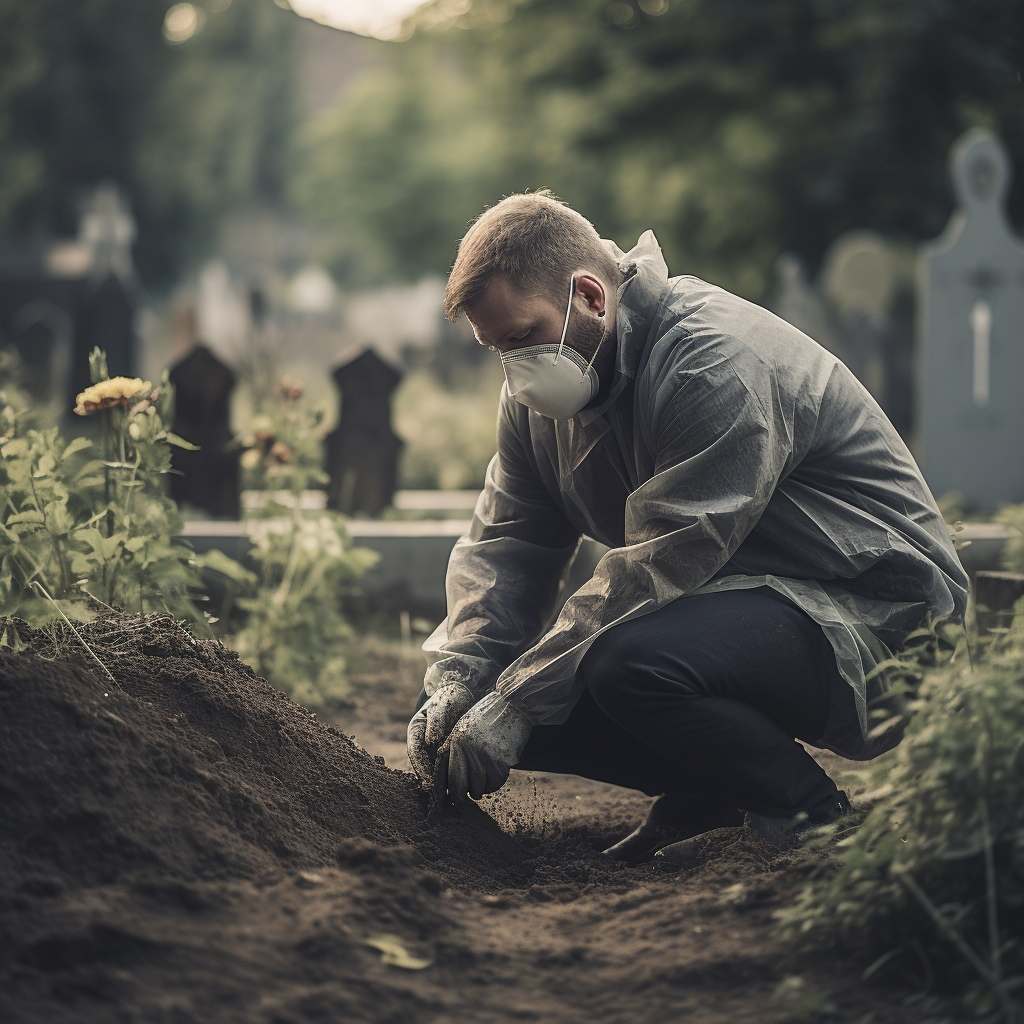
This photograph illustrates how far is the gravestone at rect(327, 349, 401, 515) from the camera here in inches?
205

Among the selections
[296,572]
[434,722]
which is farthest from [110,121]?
[434,722]

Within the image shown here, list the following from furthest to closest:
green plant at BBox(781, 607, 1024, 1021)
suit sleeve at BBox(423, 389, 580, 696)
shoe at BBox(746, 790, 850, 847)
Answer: suit sleeve at BBox(423, 389, 580, 696), shoe at BBox(746, 790, 850, 847), green plant at BBox(781, 607, 1024, 1021)

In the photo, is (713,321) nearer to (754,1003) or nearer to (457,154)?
(754,1003)

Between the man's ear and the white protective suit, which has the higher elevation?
the man's ear

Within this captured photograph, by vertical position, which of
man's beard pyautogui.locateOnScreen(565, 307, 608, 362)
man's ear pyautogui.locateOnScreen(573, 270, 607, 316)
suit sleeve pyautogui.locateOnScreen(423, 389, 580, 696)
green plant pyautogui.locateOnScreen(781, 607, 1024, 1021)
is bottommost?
green plant pyautogui.locateOnScreen(781, 607, 1024, 1021)

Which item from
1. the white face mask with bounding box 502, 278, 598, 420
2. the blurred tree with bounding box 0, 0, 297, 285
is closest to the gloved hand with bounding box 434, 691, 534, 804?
the white face mask with bounding box 502, 278, 598, 420

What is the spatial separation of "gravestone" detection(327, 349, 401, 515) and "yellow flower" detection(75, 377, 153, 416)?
8.16ft

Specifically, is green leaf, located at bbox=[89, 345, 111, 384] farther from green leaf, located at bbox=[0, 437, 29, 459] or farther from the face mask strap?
the face mask strap

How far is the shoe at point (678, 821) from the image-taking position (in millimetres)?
2412

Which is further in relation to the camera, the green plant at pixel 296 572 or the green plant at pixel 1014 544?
the green plant at pixel 1014 544

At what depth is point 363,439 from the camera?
17.3ft

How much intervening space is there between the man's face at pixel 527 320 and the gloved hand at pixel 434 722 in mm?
735

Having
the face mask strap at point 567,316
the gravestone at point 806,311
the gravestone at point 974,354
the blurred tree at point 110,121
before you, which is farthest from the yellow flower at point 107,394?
the blurred tree at point 110,121

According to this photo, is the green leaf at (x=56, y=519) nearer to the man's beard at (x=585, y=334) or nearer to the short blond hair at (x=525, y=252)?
the short blond hair at (x=525, y=252)
